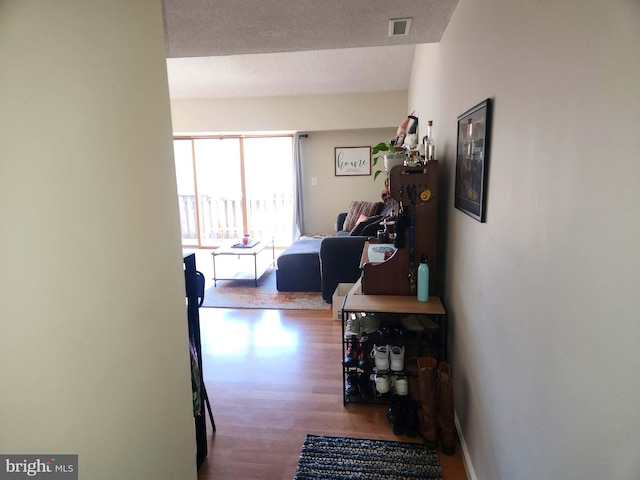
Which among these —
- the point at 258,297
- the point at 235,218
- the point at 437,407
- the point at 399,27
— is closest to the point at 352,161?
the point at 235,218

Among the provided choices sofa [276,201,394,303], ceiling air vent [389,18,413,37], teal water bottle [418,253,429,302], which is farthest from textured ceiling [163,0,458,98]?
sofa [276,201,394,303]

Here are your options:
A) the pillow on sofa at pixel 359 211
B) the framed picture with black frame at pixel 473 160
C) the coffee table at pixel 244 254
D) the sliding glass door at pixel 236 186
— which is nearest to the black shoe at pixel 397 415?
the framed picture with black frame at pixel 473 160

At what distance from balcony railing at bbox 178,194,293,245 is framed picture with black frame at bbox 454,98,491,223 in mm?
5065

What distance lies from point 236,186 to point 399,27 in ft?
16.7

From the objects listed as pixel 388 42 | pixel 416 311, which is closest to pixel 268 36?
pixel 388 42

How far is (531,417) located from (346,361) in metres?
1.40

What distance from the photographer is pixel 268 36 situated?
7.61 ft

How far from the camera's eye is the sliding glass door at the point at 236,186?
263 inches

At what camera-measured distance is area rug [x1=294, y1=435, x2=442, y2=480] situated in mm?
1764

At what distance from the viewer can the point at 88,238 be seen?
29.2 inches

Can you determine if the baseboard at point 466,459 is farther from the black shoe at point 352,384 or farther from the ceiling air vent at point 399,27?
the ceiling air vent at point 399,27

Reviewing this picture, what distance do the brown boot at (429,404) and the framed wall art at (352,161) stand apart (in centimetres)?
469

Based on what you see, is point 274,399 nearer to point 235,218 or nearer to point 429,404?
point 429,404

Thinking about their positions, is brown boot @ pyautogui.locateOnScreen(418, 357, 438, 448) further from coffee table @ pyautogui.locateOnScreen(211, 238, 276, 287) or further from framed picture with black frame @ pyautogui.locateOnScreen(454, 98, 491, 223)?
coffee table @ pyautogui.locateOnScreen(211, 238, 276, 287)
